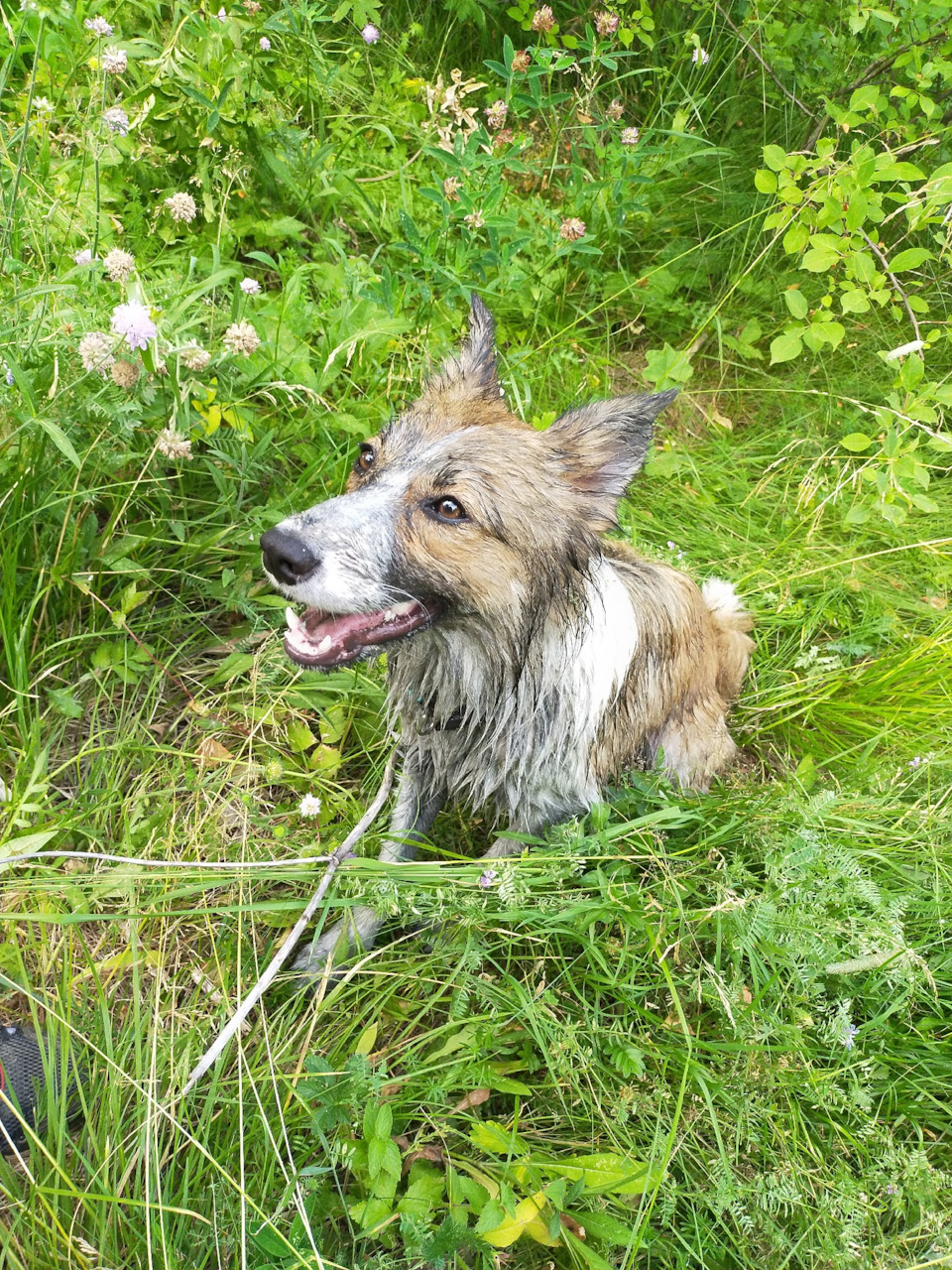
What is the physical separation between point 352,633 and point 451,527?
1.20 feet

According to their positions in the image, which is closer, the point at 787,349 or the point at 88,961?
the point at 88,961

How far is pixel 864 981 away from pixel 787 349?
225 cm

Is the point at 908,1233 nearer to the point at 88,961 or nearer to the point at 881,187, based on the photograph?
the point at 88,961

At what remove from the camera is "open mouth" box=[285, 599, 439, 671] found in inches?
85.7

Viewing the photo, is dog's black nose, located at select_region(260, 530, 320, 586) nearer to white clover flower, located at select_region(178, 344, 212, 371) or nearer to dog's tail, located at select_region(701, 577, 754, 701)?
white clover flower, located at select_region(178, 344, 212, 371)

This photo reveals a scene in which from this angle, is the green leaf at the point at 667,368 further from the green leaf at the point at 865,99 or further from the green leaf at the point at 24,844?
the green leaf at the point at 24,844

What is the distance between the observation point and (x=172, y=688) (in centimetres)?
312

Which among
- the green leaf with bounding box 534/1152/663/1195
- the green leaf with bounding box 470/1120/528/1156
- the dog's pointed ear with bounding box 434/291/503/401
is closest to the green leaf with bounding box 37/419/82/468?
the dog's pointed ear with bounding box 434/291/503/401

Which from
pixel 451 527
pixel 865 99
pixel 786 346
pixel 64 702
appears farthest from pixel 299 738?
pixel 865 99

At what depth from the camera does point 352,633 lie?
7.20 ft

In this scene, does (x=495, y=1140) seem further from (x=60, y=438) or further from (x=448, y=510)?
(x=60, y=438)

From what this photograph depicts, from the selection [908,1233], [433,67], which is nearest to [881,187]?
[433,67]

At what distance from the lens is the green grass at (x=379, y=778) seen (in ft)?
6.86

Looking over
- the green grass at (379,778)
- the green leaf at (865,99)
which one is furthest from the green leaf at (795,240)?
the green grass at (379,778)
